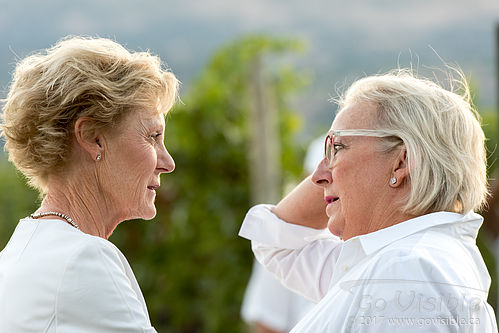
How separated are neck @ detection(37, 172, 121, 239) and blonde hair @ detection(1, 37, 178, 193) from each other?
73 millimetres

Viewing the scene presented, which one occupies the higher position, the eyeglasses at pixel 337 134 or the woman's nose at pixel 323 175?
the eyeglasses at pixel 337 134

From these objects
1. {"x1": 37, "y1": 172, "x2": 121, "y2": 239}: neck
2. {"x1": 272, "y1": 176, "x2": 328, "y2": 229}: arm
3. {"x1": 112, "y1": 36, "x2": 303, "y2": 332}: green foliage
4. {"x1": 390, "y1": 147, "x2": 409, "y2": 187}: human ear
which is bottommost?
{"x1": 112, "y1": 36, "x2": 303, "y2": 332}: green foliage

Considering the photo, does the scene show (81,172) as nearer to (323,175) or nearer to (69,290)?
(69,290)

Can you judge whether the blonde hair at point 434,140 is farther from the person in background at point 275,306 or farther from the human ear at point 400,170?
the person in background at point 275,306

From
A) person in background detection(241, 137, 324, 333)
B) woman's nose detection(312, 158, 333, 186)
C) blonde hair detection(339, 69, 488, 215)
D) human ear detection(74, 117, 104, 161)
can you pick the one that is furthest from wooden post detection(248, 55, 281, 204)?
human ear detection(74, 117, 104, 161)

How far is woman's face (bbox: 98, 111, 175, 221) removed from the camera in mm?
2555

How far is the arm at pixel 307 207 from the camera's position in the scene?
3033 millimetres

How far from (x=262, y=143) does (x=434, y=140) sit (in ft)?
15.3

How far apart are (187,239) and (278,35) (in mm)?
2447

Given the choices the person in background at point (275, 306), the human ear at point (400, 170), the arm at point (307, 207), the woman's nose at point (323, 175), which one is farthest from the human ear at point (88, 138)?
the person in background at point (275, 306)

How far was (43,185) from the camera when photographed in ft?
8.52

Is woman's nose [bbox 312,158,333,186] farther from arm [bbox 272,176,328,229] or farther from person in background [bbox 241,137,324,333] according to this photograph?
person in background [bbox 241,137,324,333]

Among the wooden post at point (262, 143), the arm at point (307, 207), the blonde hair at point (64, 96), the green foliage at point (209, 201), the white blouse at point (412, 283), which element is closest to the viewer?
the white blouse at point (412, 283)

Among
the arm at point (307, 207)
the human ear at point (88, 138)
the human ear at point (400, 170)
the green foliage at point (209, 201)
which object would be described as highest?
the human ear at point (88, 138)
